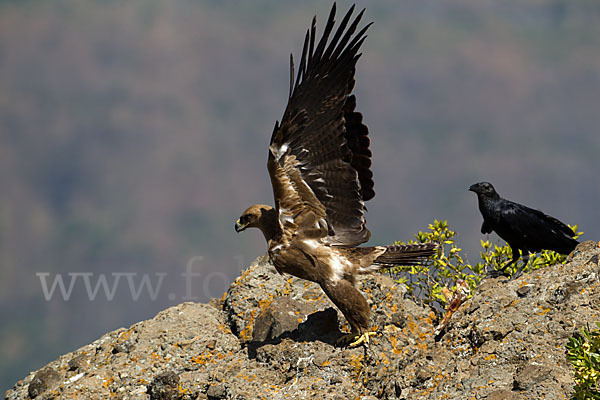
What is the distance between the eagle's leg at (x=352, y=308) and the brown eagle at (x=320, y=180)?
8.3 inches

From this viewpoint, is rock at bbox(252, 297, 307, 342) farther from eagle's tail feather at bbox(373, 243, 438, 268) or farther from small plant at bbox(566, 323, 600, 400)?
small plant at bbox(566, 323, 600, 400)

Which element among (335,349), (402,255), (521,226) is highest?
(521,226)

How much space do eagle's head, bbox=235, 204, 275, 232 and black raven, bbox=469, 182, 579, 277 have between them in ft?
10.9

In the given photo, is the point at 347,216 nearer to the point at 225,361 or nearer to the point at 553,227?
the point at 225,361

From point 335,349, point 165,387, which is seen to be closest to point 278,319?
point 335,349

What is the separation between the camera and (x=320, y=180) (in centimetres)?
737

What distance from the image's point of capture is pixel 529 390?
220 inches

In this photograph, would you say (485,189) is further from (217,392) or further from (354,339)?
(217,392)

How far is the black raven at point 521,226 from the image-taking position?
8656 millimetres

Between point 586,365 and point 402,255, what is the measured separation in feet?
9.06

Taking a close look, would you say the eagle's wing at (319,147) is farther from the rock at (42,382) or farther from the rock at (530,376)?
the rock at (42,382)

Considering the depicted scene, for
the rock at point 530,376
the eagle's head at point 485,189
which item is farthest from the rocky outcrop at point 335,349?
the eagle's head at point 485,189

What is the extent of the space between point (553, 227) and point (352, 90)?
3471 mm

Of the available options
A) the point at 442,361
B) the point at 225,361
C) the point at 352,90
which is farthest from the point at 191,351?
the point at 352,90
